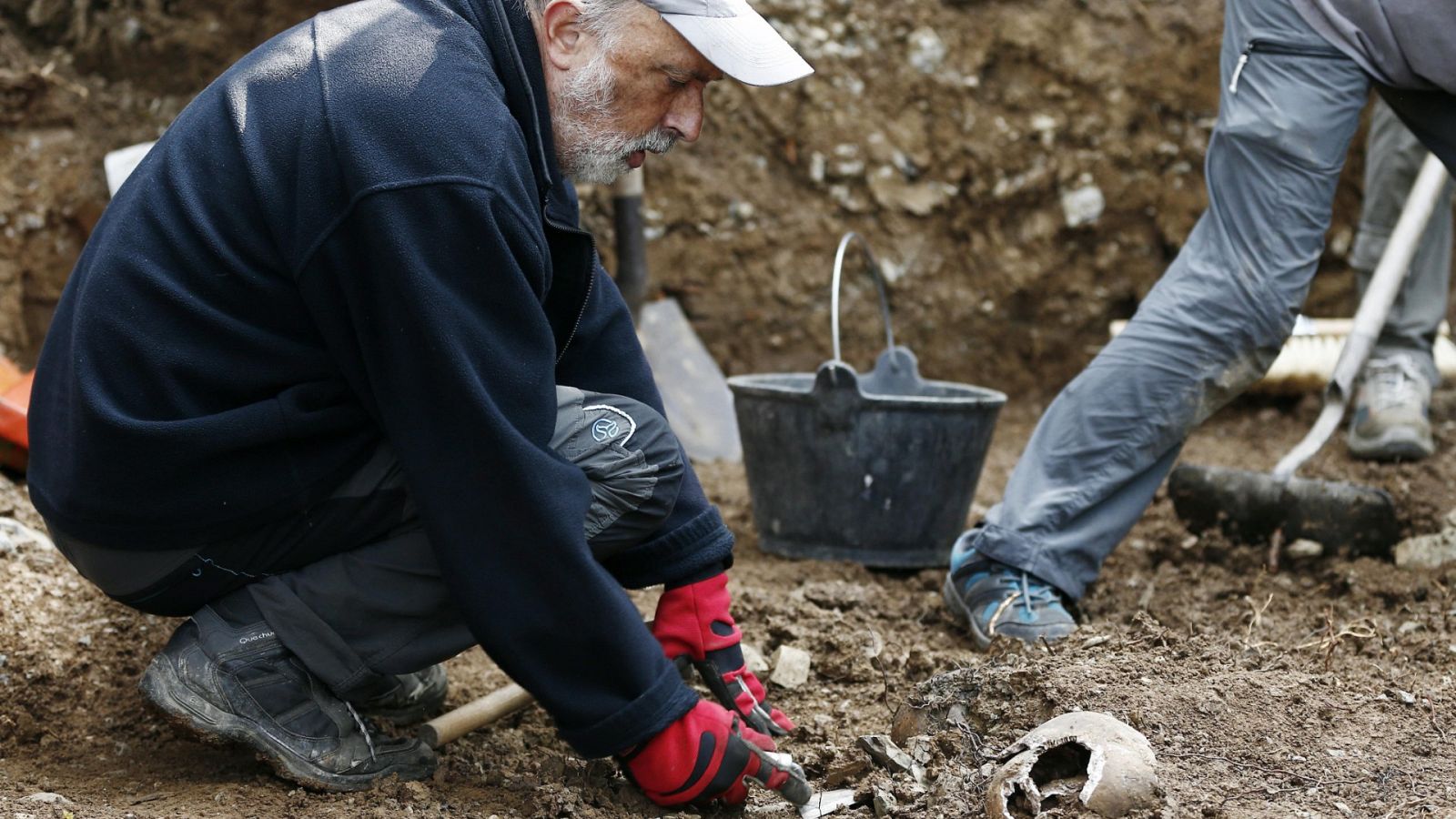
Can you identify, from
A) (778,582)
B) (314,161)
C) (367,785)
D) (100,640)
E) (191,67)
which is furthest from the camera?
(191,67)

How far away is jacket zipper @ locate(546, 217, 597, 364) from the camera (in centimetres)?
204

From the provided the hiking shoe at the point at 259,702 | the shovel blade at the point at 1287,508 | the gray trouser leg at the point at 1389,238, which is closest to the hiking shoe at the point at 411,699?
the hiking shoe at the point at 259,702

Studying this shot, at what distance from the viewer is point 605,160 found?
82.9 inches

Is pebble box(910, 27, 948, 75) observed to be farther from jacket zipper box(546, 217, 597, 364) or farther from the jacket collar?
the jacket collar

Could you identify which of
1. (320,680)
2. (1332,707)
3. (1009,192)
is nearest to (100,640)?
(320,680)

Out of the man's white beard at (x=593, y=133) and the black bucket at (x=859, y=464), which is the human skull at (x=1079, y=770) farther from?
the black bucket at (x=859, y=464)

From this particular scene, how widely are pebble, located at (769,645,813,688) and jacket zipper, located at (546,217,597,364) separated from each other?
77cm

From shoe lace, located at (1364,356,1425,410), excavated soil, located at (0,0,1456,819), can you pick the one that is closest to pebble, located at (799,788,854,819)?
excavated soil, located at (0,0,1456,819)

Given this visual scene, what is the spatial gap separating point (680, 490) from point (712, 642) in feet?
0.91

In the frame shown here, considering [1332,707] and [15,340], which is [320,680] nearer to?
[1332,707]

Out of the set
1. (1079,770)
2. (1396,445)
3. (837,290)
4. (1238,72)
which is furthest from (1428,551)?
(1079,770)

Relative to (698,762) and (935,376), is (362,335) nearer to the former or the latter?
(698,762)

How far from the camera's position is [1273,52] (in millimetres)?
2754

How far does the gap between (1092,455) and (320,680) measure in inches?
64.7
